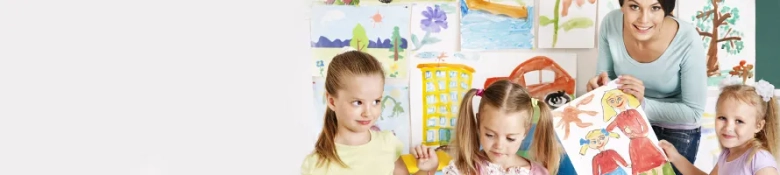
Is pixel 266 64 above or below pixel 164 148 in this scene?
above

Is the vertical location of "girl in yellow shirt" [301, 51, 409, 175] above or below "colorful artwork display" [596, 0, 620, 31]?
below

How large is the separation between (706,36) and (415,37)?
97cm

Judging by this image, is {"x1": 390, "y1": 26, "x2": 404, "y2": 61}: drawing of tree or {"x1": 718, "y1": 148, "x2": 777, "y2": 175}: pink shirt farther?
{"x1": 390, "y1": 26, "x2": 404, "y2": 61}: drawing of tree

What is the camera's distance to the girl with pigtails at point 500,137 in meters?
1.89

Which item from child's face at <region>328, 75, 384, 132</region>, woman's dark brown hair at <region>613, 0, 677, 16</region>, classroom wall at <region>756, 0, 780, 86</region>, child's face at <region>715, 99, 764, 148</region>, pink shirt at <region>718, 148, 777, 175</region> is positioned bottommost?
pink shirt at <region>718, 148, 777, 175</region>

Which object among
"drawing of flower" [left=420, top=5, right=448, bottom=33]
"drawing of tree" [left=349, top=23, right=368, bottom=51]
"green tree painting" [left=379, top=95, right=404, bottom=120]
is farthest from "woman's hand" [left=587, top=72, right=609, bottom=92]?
"drawing of tree" [left=349, top=23, right=368, bottom=51]

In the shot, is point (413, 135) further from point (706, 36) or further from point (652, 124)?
point (706, 36)

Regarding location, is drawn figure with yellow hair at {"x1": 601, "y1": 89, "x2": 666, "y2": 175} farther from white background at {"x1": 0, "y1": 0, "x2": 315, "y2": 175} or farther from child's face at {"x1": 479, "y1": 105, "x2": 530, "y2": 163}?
white background at {"x1": 0, "y1": 0, "x2": 315, "y2": 175}

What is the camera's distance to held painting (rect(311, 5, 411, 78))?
2.24 meters

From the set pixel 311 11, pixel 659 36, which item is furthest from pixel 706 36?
pixel 311 11

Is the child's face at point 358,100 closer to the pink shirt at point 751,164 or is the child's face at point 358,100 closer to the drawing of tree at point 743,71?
the pink shirt at point 751,164

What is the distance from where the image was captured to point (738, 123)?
6.52 ft

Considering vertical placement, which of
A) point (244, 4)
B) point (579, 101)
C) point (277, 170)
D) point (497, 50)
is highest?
point (244, 4)

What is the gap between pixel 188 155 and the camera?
2.21m
